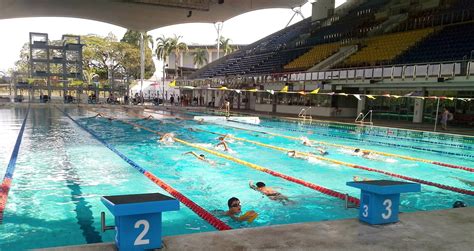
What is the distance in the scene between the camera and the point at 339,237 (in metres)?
2.95

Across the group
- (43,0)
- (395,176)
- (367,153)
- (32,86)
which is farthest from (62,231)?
(32,86)

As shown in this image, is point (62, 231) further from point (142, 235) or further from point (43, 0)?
point (43, 0)

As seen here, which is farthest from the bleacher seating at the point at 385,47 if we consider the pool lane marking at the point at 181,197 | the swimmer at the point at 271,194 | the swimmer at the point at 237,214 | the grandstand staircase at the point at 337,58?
the swimmer at the point at 237,214

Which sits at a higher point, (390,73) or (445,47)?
(445,47)

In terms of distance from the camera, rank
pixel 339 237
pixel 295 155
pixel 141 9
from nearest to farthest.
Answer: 1. pixel 339 237
2. pixel 295 155
3. pixel 141 9

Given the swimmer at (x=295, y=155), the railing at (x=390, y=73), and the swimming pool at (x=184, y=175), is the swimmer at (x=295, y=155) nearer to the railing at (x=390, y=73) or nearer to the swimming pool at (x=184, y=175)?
the swimming pool at (x=184, y=175)

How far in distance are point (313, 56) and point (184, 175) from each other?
19.5m

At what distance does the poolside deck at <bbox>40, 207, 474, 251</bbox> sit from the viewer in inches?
108

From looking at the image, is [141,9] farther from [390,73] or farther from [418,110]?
[418,110]

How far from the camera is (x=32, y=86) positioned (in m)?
27.8

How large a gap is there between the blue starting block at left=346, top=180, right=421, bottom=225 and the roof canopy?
18873mm

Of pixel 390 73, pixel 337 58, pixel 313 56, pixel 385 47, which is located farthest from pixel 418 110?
pixel 313 56

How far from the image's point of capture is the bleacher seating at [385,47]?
19.3m

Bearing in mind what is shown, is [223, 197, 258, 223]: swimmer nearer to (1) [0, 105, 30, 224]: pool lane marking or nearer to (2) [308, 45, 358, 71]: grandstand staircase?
(1) [0, 105, 30, 224]: pool lane marking
